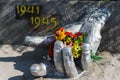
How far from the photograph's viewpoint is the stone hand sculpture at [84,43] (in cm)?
489

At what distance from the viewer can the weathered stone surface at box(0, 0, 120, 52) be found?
573cm

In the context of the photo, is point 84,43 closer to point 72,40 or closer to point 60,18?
point 72,40

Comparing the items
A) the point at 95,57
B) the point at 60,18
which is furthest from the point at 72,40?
the point at 60,18

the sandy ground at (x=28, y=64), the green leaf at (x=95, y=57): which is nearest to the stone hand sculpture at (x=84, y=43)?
the green leaf at (x=95, y=57)

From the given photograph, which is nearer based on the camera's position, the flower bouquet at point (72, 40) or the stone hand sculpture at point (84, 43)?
the stone hand sculpture at point (84, 43)

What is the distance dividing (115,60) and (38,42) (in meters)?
1.25

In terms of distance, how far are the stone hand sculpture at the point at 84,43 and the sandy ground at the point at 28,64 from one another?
0.61 ft

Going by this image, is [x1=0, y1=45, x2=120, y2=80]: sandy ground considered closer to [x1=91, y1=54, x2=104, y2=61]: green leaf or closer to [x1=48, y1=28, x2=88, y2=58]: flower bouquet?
[x1=91, y1=54, x2=104, y2=61]: green leaf

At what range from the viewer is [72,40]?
16.9 ft

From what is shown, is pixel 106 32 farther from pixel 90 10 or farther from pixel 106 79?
pixel 106 79

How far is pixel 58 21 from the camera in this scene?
5.89 meters

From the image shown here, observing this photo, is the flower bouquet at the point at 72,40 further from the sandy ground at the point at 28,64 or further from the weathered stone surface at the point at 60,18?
the weathered stone surface at the point at 60,18

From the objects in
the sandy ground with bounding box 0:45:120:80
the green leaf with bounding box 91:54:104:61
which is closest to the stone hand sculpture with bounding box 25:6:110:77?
the green leaf with bounding box 91:54:104:61

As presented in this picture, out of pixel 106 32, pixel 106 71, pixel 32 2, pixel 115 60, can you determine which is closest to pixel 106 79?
pixel 106 71
